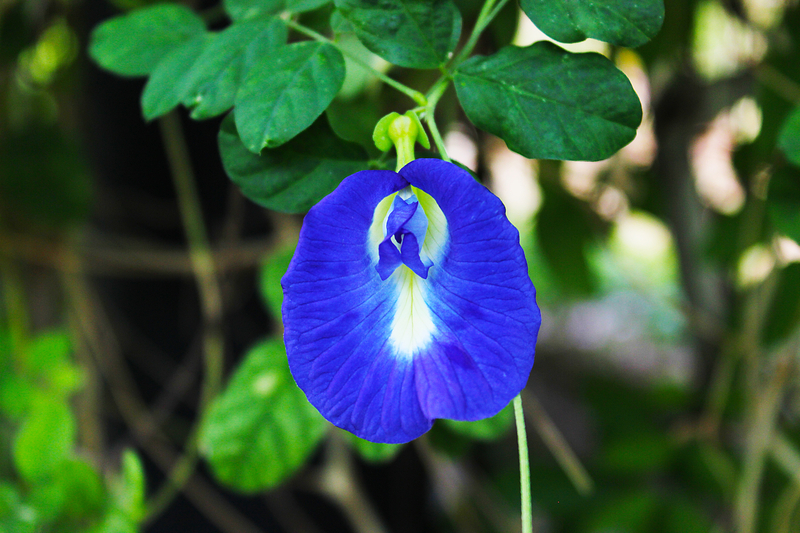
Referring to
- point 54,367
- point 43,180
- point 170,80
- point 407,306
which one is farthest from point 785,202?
point 43,180

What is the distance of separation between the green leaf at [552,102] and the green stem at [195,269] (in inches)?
29.1

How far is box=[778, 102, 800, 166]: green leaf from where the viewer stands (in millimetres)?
471

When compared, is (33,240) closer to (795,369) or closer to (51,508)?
(51,508)

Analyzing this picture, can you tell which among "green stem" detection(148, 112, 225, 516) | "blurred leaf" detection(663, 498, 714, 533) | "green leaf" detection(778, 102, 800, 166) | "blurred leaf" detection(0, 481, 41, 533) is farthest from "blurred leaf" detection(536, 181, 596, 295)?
"blurred leaf" detection(0, 481, 41, 533)

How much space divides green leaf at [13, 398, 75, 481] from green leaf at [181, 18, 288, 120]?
1.36 feet

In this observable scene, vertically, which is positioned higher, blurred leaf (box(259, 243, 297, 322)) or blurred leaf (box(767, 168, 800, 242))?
blurred leaf (box(767, 168, 800, 242))

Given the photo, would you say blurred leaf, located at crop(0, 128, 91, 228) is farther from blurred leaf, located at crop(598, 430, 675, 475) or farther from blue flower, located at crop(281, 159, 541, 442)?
blurred leaf, located at crop(598, 430, 675, 475)

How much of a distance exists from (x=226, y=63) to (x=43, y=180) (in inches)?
31.8

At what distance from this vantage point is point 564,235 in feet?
4.19

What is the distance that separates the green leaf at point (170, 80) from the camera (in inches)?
18.5

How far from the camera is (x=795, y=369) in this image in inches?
33.2

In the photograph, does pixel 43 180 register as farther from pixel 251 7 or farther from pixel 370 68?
pixel 370 68

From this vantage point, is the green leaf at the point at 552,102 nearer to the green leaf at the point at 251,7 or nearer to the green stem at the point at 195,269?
the green leaf at the point at 251,7

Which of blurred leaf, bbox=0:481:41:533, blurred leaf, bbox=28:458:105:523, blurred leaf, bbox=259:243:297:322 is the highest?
blurred leaf, bbox=259:243:297:322
